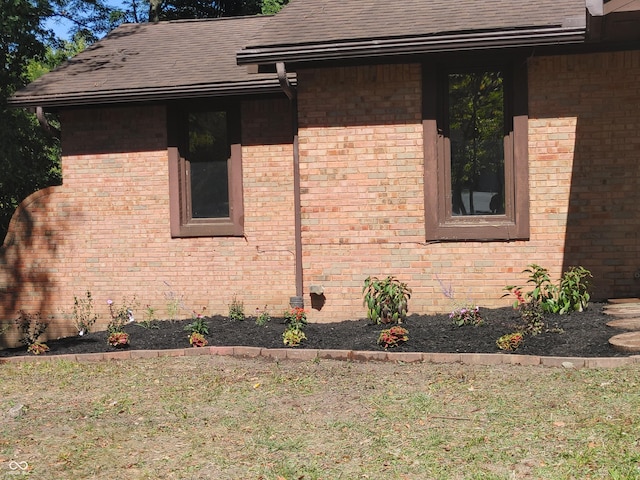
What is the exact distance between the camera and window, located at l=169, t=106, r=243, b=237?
38.9 feet

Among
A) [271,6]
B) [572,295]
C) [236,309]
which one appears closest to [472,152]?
[572,295]

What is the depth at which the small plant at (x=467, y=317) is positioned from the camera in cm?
877

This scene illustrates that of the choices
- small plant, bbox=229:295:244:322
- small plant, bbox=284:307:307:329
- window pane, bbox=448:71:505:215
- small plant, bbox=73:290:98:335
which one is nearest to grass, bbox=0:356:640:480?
small plant, bbox=284:307:307:329

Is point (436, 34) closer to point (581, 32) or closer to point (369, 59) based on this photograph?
point (369, 59)

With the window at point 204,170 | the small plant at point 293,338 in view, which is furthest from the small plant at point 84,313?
the small plant at point 293,338

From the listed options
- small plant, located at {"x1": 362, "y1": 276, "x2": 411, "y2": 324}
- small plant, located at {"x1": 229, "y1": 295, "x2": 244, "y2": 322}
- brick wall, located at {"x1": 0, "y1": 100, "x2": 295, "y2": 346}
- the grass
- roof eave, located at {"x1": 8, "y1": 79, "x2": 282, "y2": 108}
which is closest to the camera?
the grass

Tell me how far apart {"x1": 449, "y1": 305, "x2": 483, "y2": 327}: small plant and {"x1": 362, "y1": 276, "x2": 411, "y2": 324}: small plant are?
2.30 ft

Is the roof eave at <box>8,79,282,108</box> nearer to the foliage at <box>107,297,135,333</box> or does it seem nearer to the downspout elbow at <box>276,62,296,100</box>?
the downspout elbow at <box>276,62,296,100</box>

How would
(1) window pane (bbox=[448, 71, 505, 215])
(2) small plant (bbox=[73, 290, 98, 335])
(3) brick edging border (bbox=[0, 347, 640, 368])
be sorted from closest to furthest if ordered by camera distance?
(3) brick edging border (bbox=[0, 347, 640, 368]) < (1) window pane (bbox=[448, 71, 505, 215]) < (2) small plant (bbox=[73, 290, 98, 335])

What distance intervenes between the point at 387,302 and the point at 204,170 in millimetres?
4610

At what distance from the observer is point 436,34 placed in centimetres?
923

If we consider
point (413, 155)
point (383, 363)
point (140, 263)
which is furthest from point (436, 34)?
point (140, 263)

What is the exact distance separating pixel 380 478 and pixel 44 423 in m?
3.19

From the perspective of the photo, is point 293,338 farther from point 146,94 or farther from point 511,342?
point 146,94
